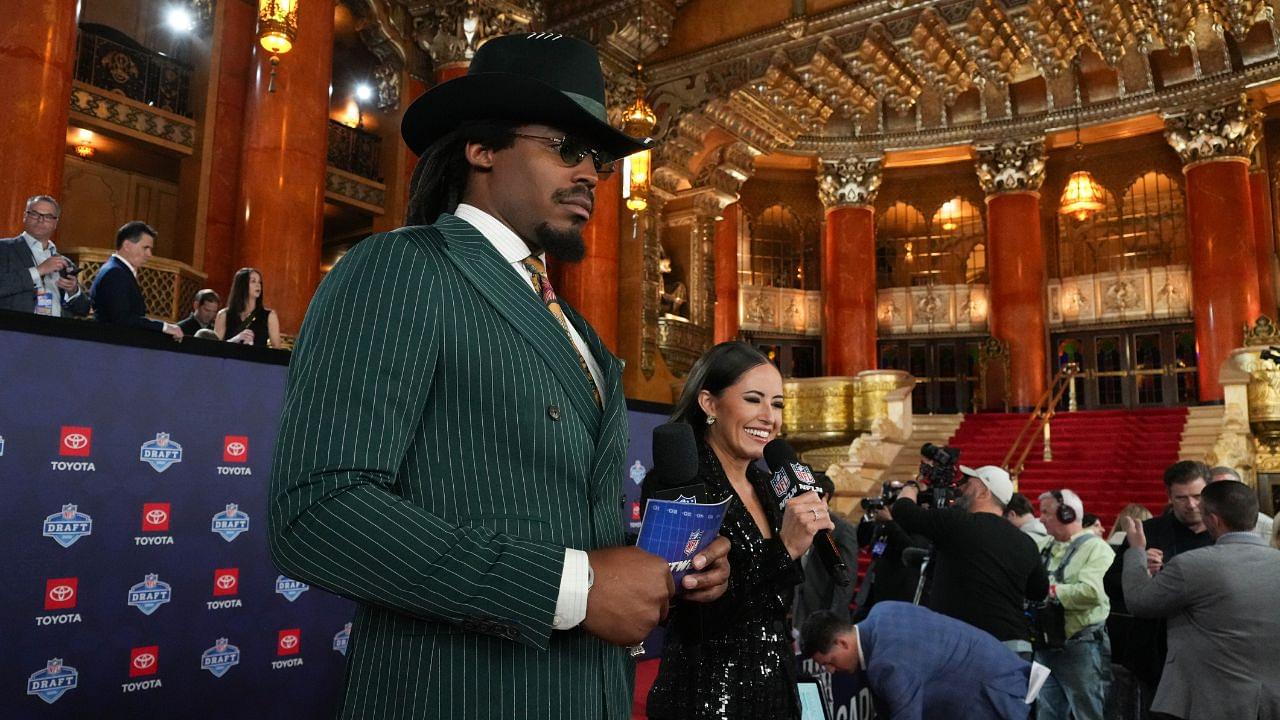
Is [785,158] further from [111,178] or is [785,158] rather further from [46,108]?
[46,108]

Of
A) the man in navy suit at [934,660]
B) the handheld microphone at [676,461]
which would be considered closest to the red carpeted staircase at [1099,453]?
the man in navy suit at [934,660]

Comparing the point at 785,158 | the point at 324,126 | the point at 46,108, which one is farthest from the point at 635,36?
the point at 785,158

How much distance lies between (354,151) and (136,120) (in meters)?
2.96

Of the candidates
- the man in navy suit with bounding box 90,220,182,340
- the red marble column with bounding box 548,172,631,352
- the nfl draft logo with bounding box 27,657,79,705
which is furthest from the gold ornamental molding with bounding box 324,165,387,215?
the nfl draft logo with bounding box 27,657,79,705

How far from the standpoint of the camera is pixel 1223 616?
342 centimetres

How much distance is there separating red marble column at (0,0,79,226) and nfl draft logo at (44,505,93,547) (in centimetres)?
449

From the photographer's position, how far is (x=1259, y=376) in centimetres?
1338

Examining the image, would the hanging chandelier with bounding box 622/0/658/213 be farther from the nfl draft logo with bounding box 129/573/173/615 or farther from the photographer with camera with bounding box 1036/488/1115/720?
the nfl draft logo with bounding box 129/573/173/615

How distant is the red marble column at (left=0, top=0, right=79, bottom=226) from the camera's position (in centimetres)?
728

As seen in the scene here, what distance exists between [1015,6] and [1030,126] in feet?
27.6

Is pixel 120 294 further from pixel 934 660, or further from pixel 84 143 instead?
pixel 84 143

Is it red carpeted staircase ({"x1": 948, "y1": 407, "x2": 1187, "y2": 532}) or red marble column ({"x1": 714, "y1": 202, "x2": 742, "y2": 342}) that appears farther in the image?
red marble column ({"x1": 714, "y1": 202, "x2": 742, "y2": 342})

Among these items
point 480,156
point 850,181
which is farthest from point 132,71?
point 850,181

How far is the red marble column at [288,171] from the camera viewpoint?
31.1 feet
